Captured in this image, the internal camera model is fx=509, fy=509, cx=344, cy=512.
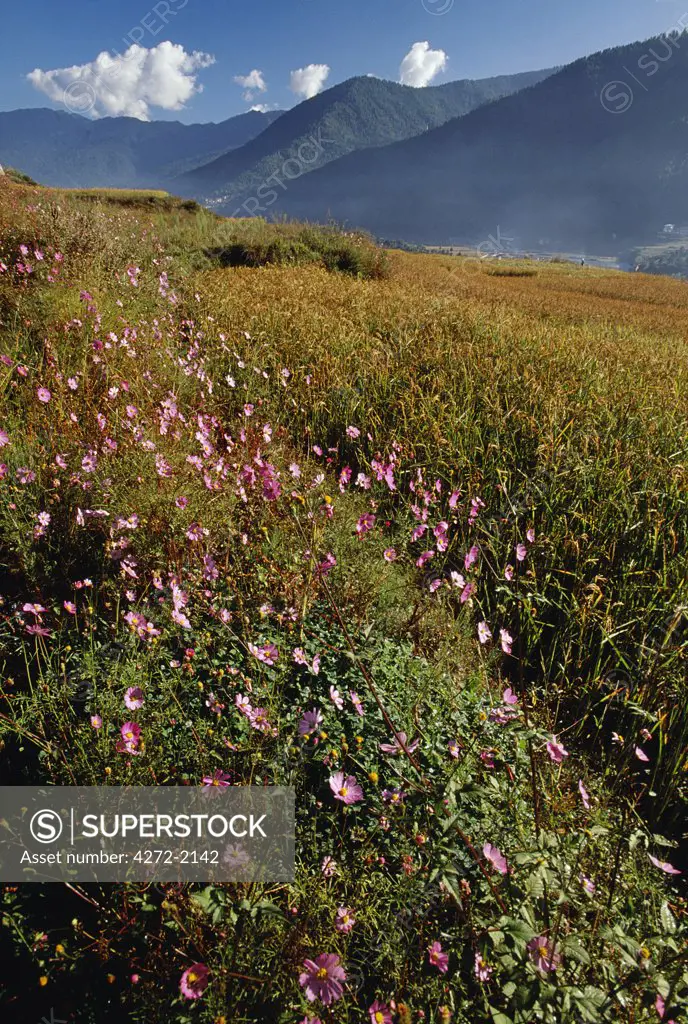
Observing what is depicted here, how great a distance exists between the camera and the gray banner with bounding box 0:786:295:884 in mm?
1505

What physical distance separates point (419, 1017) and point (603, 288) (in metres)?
23.0

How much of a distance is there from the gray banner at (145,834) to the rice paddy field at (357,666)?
0.06 metres

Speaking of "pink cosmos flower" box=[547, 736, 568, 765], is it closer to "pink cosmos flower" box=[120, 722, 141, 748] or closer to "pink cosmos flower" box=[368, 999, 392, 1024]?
"pink cosmos flower" box=[368, 999, 392, 1024]

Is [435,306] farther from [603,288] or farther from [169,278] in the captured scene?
[603,288]

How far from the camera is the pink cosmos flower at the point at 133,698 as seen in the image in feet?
5.49

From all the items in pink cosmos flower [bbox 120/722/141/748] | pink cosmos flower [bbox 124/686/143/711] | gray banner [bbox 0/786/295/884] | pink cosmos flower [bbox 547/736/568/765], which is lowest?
gray banner [bbox 0/786/295/884]

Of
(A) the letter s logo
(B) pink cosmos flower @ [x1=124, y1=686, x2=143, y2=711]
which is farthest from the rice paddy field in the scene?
(A) the letter s logo

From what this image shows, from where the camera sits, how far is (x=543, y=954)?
48.8 inches

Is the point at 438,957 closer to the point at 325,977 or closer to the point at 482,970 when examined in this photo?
the point at 482,970

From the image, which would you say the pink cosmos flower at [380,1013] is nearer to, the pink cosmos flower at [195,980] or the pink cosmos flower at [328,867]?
the pink cosmos flower at [328,867]

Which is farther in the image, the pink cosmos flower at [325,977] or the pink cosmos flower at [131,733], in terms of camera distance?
the pink cosmos flower at [131,733]

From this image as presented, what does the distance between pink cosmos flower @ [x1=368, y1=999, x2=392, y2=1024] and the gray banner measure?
1.26ft

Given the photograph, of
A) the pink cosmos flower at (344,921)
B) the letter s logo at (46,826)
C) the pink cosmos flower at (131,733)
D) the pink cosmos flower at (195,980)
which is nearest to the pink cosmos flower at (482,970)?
the pink cosmos flower at (344,921)

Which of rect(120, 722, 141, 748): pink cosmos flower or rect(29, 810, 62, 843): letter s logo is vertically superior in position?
rect(120, 722, 141, 748): pink cosmos flower
